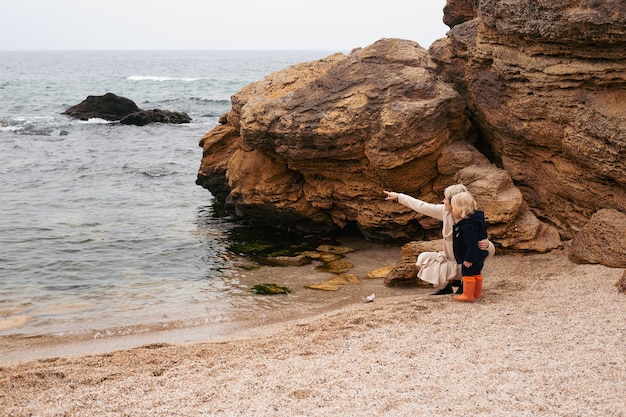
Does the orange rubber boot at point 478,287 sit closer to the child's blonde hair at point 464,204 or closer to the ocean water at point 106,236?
the child's blonde hair at point 464,204

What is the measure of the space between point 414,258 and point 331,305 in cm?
139

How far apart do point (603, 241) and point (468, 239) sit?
8.31 feet

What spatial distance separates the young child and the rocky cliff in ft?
8.24

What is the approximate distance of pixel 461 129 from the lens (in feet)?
37.4

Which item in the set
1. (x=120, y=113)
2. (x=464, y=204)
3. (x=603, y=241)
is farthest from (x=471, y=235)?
(x=120, y=113)

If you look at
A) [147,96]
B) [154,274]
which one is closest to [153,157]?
[154,274]

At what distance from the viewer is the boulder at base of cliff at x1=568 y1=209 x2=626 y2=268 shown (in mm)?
8453

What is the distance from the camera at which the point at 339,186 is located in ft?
39.1

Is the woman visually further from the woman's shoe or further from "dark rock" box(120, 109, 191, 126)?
"dark rock" box(120, 109, 191, 126)

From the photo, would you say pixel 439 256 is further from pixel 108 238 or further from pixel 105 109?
pixel 105 109

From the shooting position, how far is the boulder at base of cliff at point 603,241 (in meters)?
8.45

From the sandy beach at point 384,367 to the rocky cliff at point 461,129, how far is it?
2.04 metres

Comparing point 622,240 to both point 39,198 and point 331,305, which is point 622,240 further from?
point 39,198

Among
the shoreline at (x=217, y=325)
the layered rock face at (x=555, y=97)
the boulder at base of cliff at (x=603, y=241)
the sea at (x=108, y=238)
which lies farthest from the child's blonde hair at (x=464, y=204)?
the sea at (x=108, y=238)
